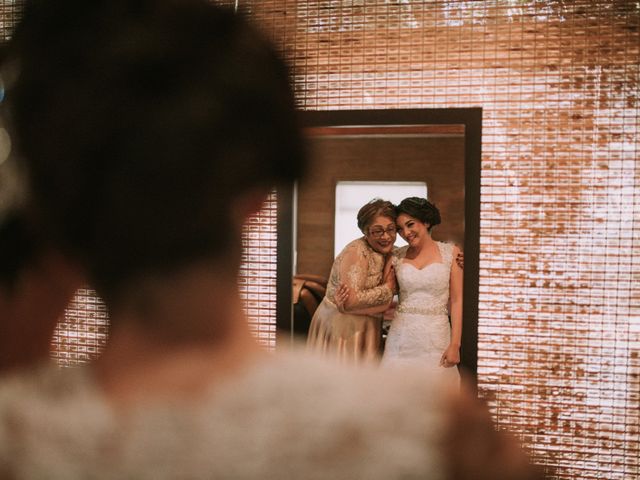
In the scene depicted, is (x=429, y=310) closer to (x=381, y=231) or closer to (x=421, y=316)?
(x=421, y=316)

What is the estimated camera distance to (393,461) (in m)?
0.42

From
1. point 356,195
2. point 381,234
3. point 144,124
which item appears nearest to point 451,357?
point 381,234

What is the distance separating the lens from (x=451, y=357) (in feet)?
7.02

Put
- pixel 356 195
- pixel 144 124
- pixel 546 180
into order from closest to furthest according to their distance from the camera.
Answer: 1. pixel 144 124
2. pixel 546 180
3. pixel 356 195

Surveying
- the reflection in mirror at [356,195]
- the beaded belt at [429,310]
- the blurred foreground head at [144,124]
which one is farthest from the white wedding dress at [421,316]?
the blurred foreground head at [144,124]

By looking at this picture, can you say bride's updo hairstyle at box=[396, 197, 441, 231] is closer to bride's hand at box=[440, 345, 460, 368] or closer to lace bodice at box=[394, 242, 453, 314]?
lace bodice at box=[394, 242, 453, 314]

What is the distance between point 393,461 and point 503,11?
1.92m

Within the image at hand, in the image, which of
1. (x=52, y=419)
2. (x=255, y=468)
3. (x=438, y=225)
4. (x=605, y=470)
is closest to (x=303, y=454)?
(x=255, y=468)

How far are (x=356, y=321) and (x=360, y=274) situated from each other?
188 millimetres

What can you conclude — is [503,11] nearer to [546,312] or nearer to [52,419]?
[546,312]

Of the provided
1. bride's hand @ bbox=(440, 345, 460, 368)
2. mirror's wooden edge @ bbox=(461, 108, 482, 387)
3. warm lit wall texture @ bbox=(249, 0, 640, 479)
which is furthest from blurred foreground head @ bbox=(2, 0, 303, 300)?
bride's hand @ bbox=(440, 345, 460, 368)

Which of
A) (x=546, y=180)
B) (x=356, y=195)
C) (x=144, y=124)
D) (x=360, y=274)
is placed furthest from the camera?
(x=360, y=274)

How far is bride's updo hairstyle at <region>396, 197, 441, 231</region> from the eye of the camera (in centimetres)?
211

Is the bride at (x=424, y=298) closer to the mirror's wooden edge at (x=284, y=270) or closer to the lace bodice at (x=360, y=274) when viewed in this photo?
the lace bodice at (x=360, y=274)
